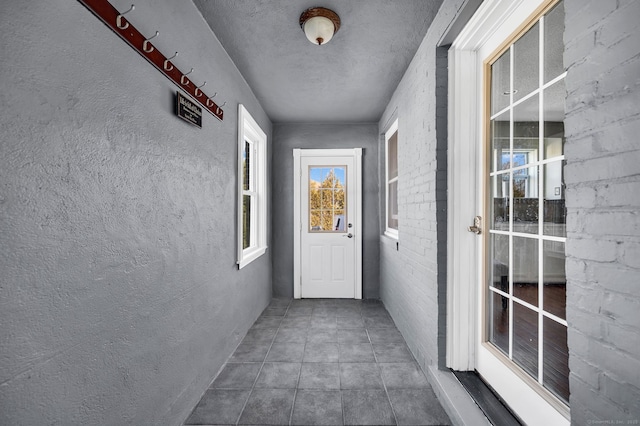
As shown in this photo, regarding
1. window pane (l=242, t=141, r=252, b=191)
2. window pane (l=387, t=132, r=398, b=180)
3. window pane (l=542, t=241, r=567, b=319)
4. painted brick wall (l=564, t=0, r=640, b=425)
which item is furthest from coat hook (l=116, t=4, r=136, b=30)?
window pane (l=387, t=132, r=398, b=180)

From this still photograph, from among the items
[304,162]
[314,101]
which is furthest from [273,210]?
[314,101]

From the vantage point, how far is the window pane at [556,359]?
4.30 feet

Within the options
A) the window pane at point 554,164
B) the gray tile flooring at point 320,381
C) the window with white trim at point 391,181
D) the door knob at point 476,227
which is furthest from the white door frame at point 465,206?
the window with white trim at point 391,181

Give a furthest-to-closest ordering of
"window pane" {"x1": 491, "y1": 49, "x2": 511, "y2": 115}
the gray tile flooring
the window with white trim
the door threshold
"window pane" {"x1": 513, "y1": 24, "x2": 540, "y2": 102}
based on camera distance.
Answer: the window with white trim → the gray tile flooring → "window pane" {"x1": 491, "y1": 49, "x2": 511, "y2": 115} → the door threshold → "window pane" {"x1": 513, "y1": 24, "x2": 540, "y2": 102}

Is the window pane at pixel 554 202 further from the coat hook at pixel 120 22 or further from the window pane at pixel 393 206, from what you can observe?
the window pane at pixel 393 206

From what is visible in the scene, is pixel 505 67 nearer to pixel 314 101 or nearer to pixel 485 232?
pixel 485 232

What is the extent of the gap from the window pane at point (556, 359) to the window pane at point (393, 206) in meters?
2.38

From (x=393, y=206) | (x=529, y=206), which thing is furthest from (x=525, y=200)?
(x=393, y=206)

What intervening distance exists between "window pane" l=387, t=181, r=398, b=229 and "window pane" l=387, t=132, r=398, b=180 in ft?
0.43

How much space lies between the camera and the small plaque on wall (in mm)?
1707

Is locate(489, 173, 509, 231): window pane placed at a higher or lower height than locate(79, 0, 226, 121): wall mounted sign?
lower

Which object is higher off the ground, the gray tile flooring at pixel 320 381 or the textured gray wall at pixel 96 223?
the textured gray wall at pixel 96 223

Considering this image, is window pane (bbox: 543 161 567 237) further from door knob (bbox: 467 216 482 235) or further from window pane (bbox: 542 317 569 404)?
door knob (bbox: 467 216 482 235)

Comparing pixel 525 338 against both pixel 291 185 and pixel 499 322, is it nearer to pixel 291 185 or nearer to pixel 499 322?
pixel 499 322
